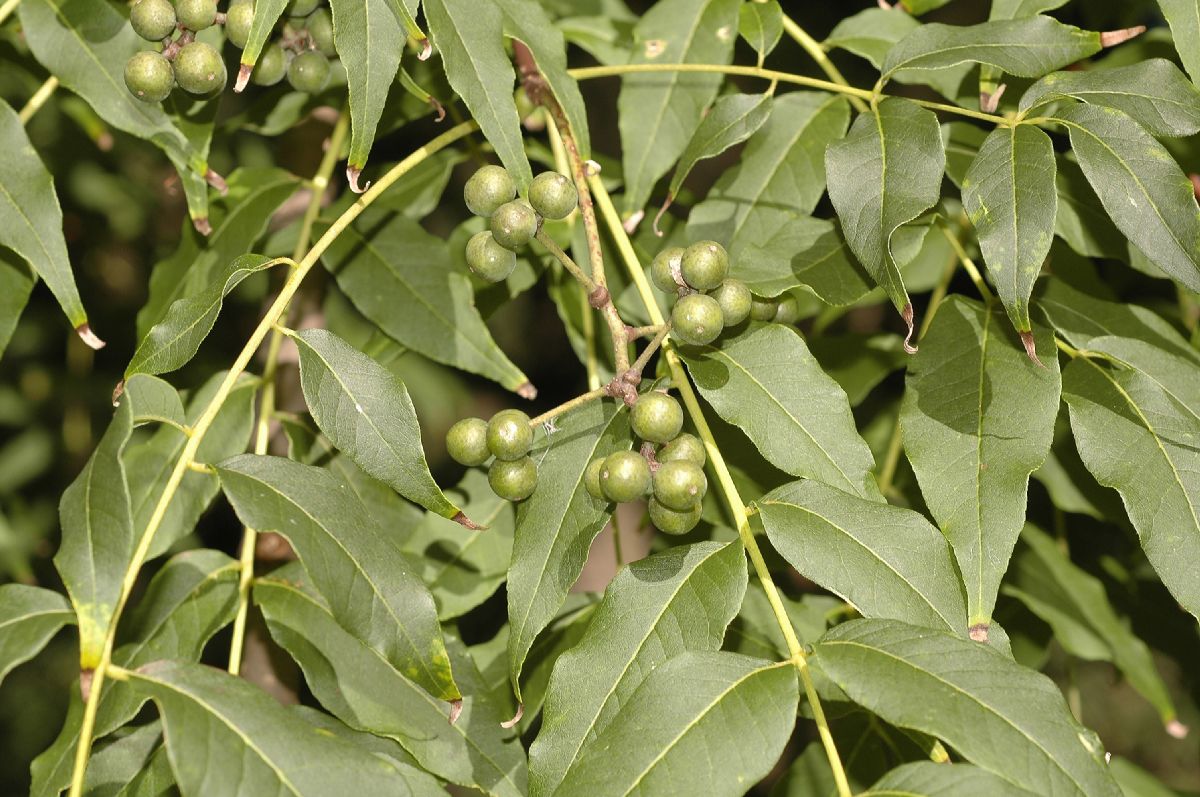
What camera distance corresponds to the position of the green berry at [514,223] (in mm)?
1403

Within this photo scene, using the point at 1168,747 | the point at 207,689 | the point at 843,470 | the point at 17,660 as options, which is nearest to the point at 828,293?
the point at 843,470

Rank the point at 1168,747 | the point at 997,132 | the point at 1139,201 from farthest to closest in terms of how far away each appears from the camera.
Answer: the point at 1168,747 < the point at 997,132 < the point at 1139,201

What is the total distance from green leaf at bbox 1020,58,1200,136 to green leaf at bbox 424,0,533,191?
2.01 ft

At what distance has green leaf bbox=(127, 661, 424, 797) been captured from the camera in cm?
113

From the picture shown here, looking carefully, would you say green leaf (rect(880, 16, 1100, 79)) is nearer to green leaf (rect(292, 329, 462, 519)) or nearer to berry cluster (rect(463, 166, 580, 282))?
berry cluster (rect(463, 166, 580, 282))

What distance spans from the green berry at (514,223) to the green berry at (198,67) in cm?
46

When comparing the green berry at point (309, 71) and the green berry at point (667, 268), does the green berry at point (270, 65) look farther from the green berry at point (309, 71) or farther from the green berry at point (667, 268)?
the green berry at point (667, 268)

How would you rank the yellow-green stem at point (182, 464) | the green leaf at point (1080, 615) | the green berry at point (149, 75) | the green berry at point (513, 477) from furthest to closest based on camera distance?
the green leaf at point (1080, 615) < the green berry at point (149, 75) < the green berry at point (513, 477) < the yellow-green stem at point (182, 464)

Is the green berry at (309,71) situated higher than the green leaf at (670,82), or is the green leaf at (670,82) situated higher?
the green berry at (309,71)

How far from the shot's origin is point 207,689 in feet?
3.95

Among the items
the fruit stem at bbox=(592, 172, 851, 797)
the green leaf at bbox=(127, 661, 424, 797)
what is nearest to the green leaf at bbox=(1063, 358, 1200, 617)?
the fruit stem at bbox=(592, 172, 851, 797)

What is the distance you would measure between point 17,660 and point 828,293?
3.25ft

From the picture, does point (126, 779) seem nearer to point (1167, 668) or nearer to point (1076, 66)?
point (1076, 66)

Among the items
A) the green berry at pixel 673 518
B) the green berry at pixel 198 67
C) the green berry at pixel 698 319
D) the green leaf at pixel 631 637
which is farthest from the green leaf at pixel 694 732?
the green berry at pixel 198 67
